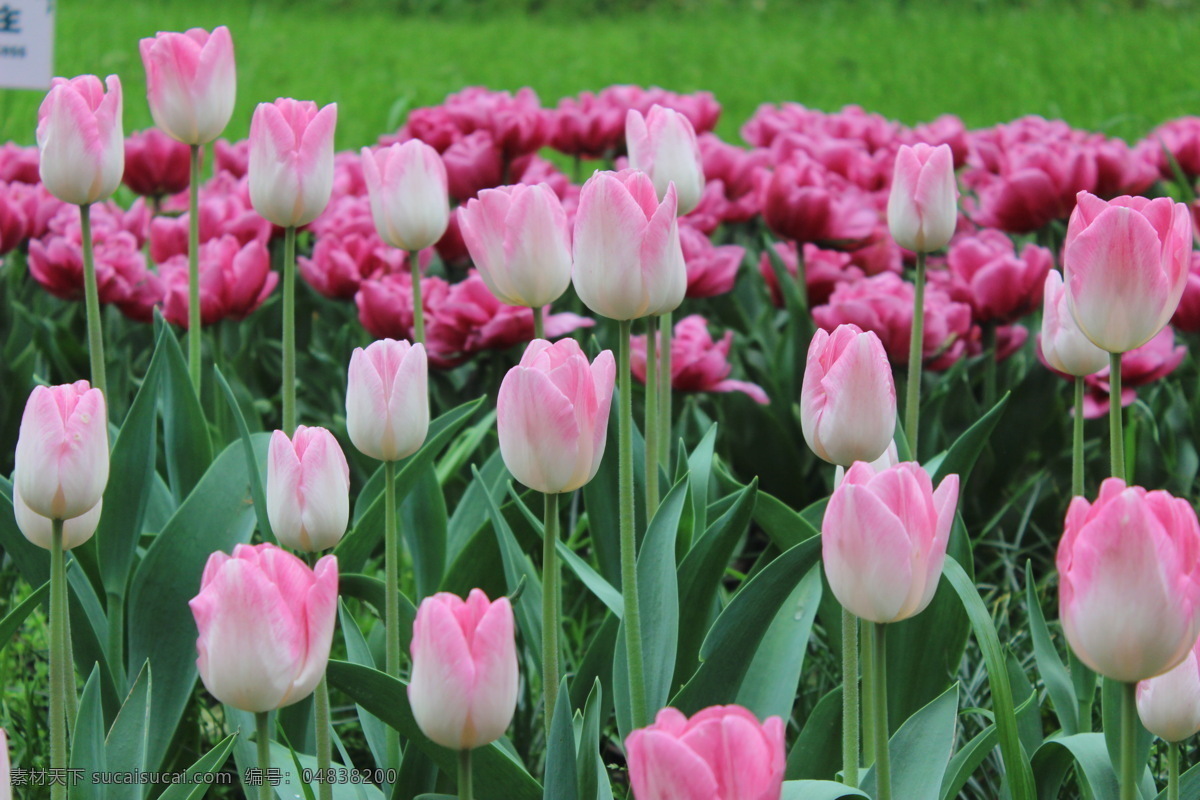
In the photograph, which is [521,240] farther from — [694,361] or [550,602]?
[694,361]

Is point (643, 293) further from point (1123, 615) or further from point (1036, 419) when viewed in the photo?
point (1036, 419)

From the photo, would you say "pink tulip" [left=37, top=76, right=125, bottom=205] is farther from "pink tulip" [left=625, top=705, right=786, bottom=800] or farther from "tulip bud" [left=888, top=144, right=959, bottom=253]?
"pink tulip" [left=625, top=705, right=786, bottom=800]

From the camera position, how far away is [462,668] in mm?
602

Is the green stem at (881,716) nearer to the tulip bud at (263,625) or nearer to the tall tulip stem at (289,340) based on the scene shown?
the tulip bud at (263,625)

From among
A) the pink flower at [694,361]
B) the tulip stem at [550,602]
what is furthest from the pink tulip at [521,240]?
the pink flower at [694,361]

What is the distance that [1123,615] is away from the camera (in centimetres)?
57

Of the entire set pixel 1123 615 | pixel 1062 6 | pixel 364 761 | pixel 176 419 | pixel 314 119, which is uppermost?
pixel 1062 6

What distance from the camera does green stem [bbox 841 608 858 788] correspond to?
2.65 feet

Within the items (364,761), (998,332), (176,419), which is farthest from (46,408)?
(998,332)

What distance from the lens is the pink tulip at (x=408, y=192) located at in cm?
119

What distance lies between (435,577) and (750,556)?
0.71 meters

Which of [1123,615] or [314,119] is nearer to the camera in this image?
[1123,615]

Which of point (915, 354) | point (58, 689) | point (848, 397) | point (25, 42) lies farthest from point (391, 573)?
point (25, 42)

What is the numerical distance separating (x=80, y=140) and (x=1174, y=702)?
99cm
